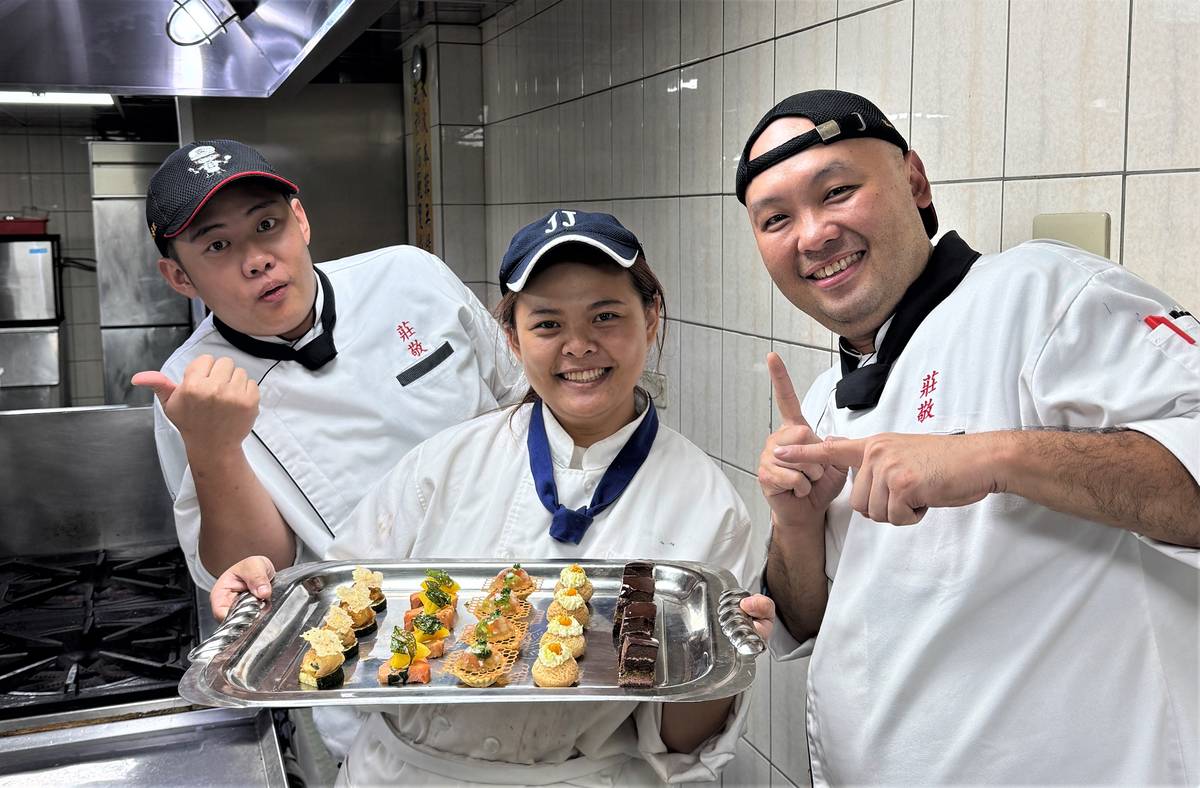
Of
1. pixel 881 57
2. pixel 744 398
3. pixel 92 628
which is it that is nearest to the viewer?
pixel 881 57

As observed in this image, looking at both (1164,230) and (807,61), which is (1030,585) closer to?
(1164,230)

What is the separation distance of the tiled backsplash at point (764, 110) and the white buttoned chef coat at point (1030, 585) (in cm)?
30

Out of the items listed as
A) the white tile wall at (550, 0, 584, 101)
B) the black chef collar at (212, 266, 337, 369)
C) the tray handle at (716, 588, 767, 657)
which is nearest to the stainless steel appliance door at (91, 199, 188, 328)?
the white tile wall at (550, 0, 584, 101)

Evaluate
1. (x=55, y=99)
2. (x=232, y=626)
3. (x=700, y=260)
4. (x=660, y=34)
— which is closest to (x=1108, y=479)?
(x=232, y=626)

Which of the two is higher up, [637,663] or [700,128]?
[700,128]

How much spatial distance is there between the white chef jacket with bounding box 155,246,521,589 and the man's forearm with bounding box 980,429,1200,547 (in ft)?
4.45

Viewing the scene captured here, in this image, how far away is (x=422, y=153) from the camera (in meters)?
5.32

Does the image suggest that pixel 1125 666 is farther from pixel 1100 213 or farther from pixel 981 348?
pixel 1100 213

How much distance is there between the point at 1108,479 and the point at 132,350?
565 centimetres

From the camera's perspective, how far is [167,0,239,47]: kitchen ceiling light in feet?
7.71

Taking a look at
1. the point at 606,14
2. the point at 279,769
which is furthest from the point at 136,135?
the point at 279,769

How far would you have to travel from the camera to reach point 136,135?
6.91m

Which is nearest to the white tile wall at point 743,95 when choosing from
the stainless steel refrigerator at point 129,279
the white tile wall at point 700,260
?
the white tile wall at point 700,260

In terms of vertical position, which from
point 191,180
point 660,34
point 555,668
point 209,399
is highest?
point 660,34
